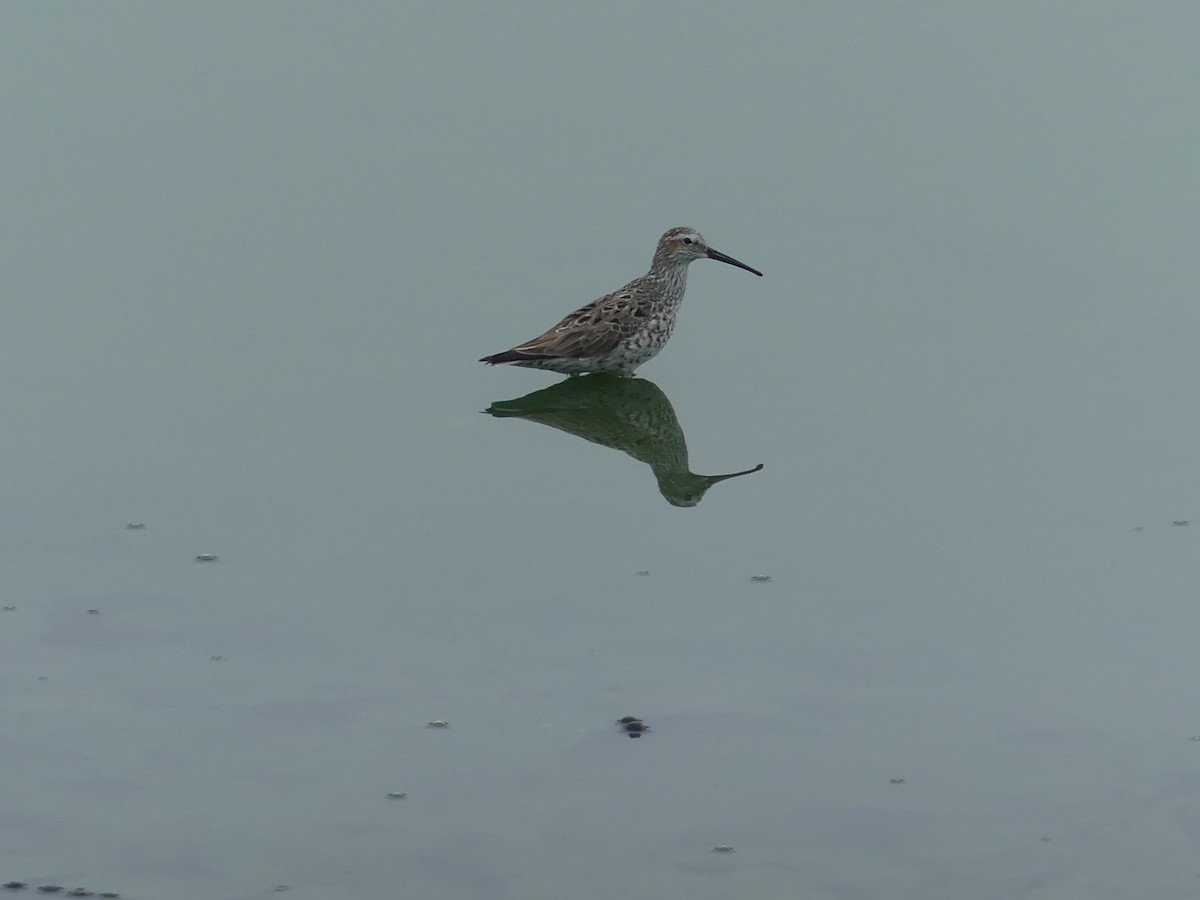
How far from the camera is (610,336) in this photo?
11922 millimetres

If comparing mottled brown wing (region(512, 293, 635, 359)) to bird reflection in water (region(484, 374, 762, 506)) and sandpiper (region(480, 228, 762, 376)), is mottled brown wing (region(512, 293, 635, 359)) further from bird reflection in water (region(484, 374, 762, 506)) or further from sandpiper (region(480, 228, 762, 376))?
bird reflection in water (region(484, 374, 762, 506))

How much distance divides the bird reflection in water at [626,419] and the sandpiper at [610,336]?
0.17m

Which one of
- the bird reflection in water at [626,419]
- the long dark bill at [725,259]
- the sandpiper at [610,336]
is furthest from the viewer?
the long dark bill at [725,259]

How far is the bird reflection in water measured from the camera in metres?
10.2

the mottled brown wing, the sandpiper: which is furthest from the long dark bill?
the mottled brown wing

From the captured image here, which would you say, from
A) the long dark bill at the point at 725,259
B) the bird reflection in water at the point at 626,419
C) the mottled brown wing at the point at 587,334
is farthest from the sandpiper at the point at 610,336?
the long dark bill at the point at 725,259

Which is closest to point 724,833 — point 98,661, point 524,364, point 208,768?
point 208,768

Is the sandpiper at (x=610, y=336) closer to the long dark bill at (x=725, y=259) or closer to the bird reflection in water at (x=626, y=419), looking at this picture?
the bird reflection in water at (x=626, y=419)

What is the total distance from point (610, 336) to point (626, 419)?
2.36 ft

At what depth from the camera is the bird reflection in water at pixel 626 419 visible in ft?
33.5

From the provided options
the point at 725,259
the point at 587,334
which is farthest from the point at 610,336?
the point at 725,259

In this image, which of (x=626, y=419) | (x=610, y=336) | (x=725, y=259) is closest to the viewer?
(x=626, y=419)

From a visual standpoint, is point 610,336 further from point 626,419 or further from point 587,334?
point 626,419

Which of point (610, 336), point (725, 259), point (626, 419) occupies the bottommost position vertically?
point (626, 419)
